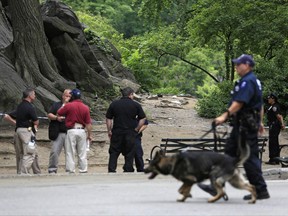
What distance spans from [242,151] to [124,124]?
6727 millimetres

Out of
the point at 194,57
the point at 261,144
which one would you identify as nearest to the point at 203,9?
the point at 261,144

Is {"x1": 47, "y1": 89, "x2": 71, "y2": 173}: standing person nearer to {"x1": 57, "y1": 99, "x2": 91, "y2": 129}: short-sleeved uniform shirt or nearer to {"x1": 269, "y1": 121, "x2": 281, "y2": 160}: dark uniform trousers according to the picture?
{"x1": 57, "y1": 99, "x2": 91, "y2": 129}: short-sleeved uniform shirt

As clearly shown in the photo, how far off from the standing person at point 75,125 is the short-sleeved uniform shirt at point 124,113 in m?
0.70

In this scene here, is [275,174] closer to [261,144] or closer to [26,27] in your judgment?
[261,144]

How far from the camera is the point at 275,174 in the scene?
1773cm

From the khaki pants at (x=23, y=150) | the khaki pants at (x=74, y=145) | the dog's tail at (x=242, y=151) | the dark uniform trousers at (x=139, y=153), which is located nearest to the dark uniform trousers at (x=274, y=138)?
the dark uniform trousers at (x=139, y=153)

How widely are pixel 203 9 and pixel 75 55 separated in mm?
6241

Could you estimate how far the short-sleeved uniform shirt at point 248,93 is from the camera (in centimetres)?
1061

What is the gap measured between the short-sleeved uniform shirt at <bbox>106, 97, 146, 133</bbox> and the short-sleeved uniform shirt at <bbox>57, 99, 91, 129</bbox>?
77cm

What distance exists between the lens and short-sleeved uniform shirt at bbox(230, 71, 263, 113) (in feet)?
34.8

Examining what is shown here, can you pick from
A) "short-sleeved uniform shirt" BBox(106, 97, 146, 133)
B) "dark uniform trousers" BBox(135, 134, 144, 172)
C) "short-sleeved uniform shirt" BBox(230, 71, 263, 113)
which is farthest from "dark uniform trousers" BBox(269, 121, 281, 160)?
"short-sleeved uniform shirt" BBox(230, 71, 263, 113)

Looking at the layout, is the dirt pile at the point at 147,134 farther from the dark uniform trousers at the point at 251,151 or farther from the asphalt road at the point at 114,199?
the dark uniform trousers at the point at 251,151

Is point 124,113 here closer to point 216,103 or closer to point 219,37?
point 216,103

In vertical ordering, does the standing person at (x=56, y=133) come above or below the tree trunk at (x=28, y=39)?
below
